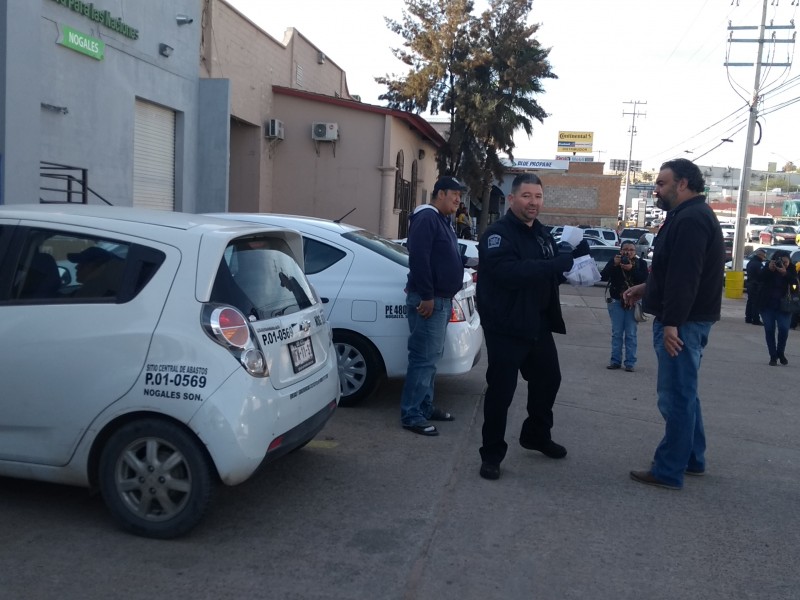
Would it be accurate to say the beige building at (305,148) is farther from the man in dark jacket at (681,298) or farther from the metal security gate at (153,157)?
the man in dark jacket at (681,298)

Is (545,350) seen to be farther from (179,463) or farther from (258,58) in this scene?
(258,58)

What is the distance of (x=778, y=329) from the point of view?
11695 millimetres

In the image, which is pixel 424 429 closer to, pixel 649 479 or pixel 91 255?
pixel 649 479

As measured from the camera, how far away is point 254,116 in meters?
21.9

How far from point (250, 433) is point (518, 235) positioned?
225 cm

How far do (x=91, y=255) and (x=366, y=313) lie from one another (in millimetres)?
3002

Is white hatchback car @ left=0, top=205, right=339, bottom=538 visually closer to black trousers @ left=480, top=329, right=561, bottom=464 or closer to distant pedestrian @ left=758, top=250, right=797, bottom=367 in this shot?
black trousers @ left=480, top=329, right=561, bottom=464

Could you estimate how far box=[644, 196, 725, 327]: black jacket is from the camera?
5.20 m

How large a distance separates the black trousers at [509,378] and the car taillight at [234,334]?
67.2 inches

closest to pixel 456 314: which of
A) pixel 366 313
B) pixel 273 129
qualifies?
pixel 366 313

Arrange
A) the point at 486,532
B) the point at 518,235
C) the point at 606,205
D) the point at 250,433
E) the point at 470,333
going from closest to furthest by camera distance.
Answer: the point at 250,433
the point at 486,532
the point at 518,235
the point at 470,333
the point at 606,205

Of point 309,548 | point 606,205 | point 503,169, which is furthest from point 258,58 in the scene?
point 606,205

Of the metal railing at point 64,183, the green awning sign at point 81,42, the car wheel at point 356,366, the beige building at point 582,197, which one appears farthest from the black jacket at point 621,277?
the beige building at point 582,197

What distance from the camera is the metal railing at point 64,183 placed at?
41.3 feet
